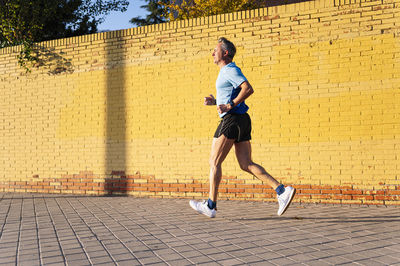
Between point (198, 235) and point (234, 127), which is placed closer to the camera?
point (198, 235)

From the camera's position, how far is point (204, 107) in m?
7.75

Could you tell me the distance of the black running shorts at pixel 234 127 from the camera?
16.8ft

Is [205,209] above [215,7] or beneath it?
beneath

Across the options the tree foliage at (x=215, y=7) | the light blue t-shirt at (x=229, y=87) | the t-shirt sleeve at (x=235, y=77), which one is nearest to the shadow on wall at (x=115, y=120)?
the light blue t-shirt at (x=229, y=87)

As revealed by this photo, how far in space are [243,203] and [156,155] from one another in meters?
2.03

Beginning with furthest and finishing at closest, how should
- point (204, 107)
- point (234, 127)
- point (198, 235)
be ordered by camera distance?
1. point (204, 107)
2. point (234, 127)
3. point (198, 235)

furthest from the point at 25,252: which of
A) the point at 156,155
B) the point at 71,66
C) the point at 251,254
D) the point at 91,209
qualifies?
the point at 71,66

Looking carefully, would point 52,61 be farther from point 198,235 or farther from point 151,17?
point 151,17

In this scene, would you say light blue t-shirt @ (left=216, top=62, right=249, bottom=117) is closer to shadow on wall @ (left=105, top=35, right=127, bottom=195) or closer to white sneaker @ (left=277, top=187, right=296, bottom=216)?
white sneaker @ (left=277, top=187, right=296, bottom=216)

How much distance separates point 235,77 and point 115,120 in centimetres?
407

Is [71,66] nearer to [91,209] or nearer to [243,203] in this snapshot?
[91,209]

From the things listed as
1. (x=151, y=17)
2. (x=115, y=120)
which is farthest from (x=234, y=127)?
(x=151, y=17)

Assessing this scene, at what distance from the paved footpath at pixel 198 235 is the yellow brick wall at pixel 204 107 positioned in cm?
89

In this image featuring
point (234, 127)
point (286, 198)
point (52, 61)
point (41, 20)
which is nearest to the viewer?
point (286, 198)
